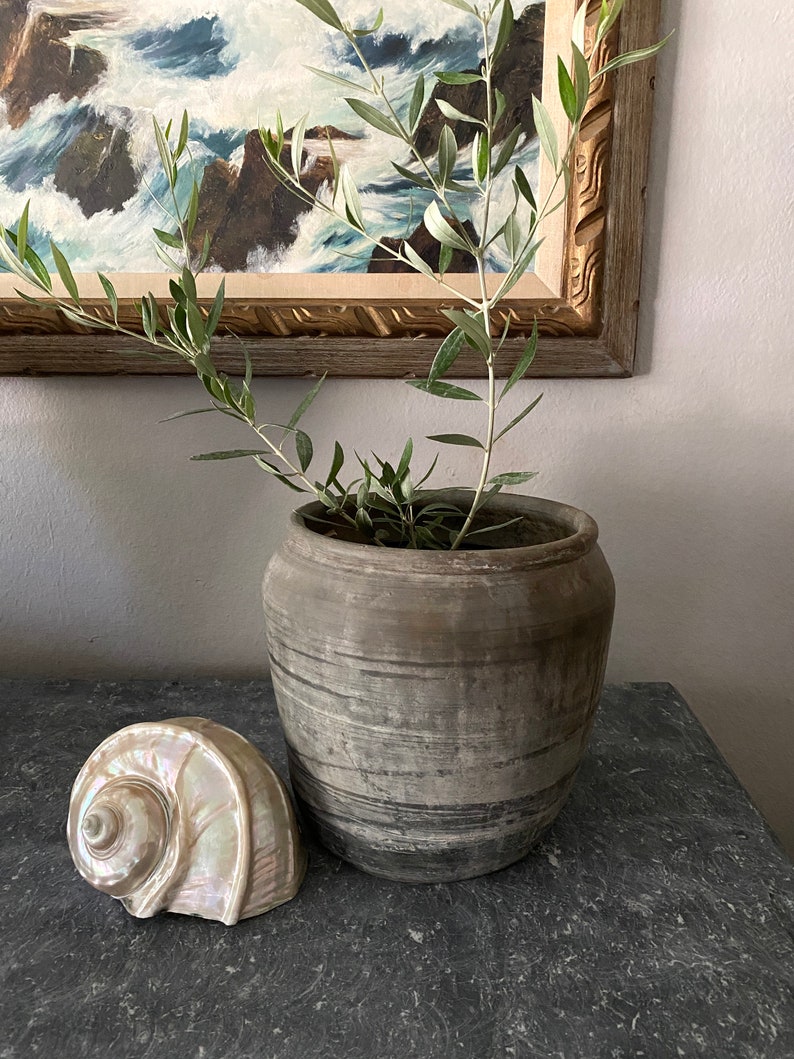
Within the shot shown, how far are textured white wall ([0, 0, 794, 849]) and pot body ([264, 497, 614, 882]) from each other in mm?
266

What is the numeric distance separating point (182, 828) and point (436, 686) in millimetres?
178

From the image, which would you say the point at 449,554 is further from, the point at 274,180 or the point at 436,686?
the point at 274,180

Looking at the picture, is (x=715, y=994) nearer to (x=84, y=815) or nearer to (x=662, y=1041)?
(x=662, y=1041)

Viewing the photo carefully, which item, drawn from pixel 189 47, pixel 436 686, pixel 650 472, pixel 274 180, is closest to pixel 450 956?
pixel 436 686

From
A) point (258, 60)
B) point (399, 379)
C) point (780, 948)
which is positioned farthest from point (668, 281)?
point (780, 948)

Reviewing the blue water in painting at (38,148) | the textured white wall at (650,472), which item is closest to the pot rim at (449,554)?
the textured white wall at (650,472)

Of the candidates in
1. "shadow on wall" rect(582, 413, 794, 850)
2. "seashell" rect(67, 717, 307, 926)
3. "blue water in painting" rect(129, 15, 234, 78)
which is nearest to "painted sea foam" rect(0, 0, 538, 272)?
"blue water in painting" rect(129, 15, 234, 78)

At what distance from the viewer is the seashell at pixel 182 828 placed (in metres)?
0.45

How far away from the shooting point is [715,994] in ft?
1.34

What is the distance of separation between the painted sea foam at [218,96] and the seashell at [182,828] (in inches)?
16.5

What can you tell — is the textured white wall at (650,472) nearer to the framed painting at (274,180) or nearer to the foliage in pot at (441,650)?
the framed painting at (274,180)

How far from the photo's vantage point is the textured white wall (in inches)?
25.8

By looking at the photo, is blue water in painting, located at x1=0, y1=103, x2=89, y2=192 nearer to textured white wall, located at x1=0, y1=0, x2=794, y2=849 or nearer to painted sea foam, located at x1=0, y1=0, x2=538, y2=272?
painted sea foam, located at x1=0, y1=0, x2=538, y2=272

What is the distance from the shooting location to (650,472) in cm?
73
